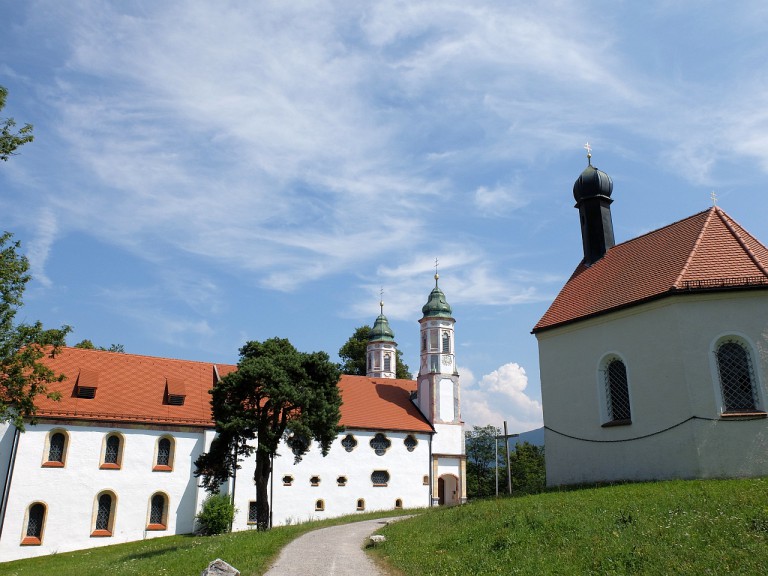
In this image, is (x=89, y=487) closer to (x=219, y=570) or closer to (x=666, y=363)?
(x=219, y=570)

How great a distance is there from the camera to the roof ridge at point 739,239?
1777cm

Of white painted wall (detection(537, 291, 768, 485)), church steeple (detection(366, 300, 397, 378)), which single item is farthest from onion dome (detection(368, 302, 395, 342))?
white painted wall (detection(537, 291, 768, 485))

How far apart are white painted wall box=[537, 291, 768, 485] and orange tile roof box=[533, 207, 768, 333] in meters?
0.41

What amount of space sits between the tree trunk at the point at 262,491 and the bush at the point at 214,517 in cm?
776

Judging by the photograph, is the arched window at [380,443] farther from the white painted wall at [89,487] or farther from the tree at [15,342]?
the tree at [15,342]

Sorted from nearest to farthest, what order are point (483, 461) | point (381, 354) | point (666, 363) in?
point (666, 363), point (381, 354), point (483, 461)

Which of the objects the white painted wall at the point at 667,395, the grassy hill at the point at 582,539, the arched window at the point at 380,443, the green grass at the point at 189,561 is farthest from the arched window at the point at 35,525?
the white painted wall at the point at 667,395

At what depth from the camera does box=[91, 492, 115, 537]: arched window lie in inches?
1058

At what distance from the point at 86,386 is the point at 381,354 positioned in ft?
83.0

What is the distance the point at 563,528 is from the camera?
12.0m

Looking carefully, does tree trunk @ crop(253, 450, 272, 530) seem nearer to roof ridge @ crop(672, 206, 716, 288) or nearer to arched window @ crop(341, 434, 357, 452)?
arched window @ crop(341, 434, 357, 452)

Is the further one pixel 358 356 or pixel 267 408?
pixel 358 356

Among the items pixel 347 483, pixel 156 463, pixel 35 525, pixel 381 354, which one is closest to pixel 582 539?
pixel 156 463

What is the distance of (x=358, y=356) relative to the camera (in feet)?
181
